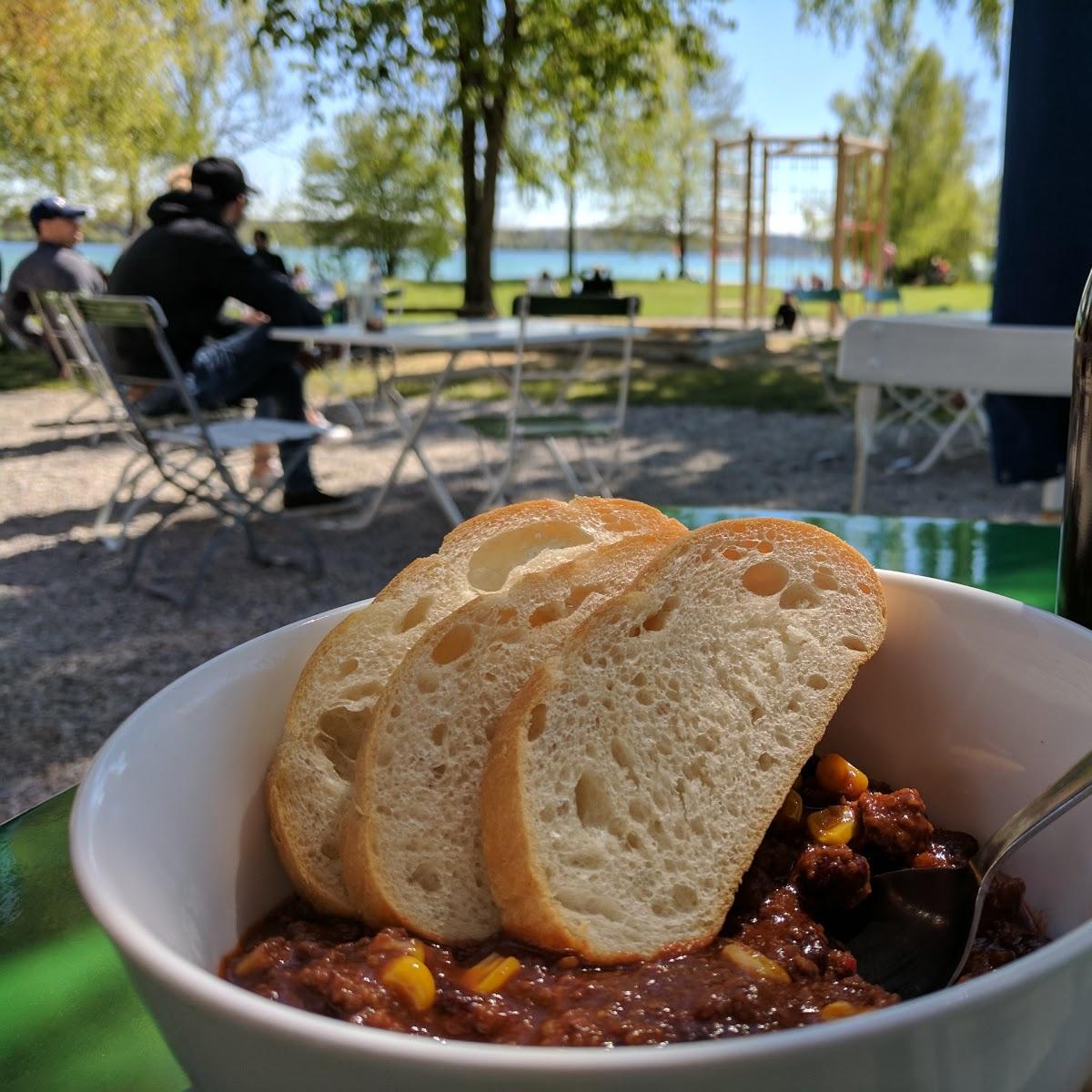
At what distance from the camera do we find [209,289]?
6.01 metres

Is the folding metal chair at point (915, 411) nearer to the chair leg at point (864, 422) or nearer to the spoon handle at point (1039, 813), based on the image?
the chair leg at point (864, 422)

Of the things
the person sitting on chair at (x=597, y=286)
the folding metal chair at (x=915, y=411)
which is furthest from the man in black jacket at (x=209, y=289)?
the person sitting on chair at (x=597, y=286)

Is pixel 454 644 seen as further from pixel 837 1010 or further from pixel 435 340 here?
pixel 435 340

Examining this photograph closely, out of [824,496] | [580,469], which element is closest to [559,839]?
[824,496]

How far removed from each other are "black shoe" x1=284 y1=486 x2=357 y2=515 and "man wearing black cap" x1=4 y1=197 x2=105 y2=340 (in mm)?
3978

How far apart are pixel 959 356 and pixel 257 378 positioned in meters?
4.40

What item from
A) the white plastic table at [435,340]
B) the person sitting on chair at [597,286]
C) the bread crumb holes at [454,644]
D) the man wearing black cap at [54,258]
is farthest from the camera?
the person sitting on chair at [597,286]

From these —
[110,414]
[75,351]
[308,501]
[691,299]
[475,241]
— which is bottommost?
[308,501]

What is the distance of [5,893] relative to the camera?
0.79 metres

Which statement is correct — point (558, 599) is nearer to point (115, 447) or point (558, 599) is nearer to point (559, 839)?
point (559, 839)

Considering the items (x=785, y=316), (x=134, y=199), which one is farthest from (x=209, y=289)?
Result: (x=134, y=199)

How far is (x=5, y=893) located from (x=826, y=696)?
23.8 inches

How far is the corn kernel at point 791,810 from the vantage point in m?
0.67

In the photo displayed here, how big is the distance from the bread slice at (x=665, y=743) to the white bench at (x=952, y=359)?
1.66 metres
